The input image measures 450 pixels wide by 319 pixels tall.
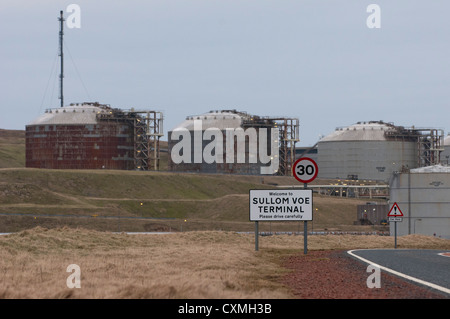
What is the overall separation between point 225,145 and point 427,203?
6304 cm

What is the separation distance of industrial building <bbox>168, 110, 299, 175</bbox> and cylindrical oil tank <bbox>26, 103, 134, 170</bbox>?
1030 centimetres

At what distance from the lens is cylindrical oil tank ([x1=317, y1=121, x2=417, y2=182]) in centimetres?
13250

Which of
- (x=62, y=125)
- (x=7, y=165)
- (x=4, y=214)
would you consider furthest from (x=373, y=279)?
(x=7, y=165)

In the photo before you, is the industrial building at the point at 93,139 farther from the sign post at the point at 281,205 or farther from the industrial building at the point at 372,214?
the sign post at the point at 281,205

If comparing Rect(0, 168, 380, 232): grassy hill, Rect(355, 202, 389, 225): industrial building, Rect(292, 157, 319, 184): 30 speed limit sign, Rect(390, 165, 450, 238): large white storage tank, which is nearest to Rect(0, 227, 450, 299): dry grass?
Rect(292, 157, 319, 184): 30 speed limit sign

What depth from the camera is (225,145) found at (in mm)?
128500

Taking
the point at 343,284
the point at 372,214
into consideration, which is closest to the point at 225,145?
the point at 372,214

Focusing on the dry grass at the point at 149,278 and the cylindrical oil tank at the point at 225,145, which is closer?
the dry grass at the point at 149,278

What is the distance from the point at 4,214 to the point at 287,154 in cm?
6676

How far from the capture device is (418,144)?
13525cm

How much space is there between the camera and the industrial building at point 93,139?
123438mm

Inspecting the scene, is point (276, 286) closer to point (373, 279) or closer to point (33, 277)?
point (373, 279)

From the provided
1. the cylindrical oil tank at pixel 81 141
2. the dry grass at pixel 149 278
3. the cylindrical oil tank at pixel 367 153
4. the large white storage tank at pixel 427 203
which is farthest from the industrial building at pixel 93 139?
the dry grass at pixel 149 278

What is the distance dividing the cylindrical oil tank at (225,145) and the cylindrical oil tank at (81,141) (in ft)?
33.1
